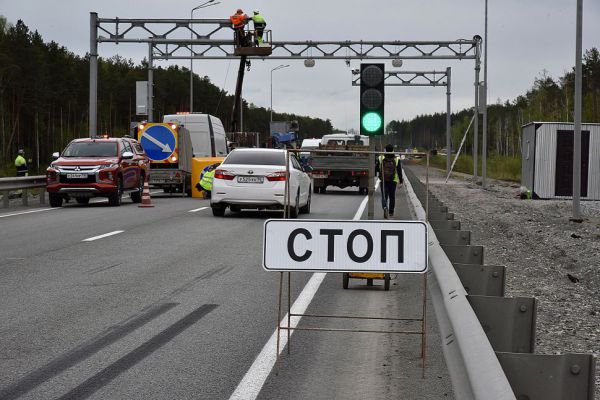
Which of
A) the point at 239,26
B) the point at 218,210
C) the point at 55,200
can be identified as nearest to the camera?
the point at 218,210

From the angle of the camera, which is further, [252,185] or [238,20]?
[238,20]

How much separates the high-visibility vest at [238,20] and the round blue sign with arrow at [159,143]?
253 inches

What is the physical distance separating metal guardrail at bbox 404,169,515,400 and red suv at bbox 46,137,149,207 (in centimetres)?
2012

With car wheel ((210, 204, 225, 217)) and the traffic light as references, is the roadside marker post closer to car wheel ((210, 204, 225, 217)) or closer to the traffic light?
the traffic light

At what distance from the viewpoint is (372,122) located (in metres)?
11.8

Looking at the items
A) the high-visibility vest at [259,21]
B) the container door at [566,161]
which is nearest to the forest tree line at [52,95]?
the high-visibility vest at [259,21]

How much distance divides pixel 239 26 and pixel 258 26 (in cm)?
167

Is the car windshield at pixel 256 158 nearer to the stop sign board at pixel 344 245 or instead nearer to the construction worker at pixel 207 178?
the construction worker at pixel 207 178

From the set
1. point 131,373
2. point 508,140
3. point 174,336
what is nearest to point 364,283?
point 174,336

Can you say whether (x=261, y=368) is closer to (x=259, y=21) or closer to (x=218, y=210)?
(x=218, y=210)

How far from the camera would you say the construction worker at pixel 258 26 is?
38219 mm

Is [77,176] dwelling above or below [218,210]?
above

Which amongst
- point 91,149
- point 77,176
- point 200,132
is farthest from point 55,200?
point 200,132

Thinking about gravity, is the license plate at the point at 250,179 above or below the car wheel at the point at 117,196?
above
